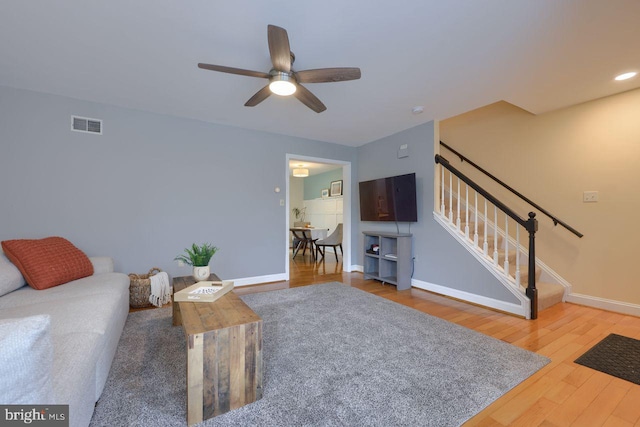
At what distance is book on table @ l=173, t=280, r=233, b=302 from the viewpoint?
1.73 metres

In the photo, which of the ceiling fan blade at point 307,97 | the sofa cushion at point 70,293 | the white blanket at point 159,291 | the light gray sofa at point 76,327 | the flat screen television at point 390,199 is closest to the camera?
the light gray sofa at point 76,327

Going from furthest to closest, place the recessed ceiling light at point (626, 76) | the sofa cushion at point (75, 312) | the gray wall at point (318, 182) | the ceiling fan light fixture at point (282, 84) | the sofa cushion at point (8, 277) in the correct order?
1. the gray wall at point (318, 182)
2. the recessed ceiling light at point (626, 76)
3. the ceiling fan light fixture at point (282, 84)
4. the sofa cushion at point (8, 277)
5. the sofa cushion at point (75, 312)

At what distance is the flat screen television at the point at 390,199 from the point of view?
3850mm

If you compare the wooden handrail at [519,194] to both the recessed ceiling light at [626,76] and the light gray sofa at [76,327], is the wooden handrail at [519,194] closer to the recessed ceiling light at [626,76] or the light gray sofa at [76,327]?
the recessed ceiling light at [626,76]

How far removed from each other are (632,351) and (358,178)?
153 inches

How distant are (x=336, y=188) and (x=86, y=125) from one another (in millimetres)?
5581

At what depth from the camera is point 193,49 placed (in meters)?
2.12

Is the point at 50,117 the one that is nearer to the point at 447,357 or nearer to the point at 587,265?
the point at 447,357

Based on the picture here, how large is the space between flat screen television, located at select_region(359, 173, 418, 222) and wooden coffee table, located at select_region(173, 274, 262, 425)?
9.80 feet

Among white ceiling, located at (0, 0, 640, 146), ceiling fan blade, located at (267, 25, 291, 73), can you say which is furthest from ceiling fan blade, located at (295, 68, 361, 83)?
white ceiling, located at (0, 0, 640, 146)

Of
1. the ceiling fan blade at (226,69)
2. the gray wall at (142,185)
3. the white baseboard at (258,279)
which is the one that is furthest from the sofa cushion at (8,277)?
the white baseboard at (258,279)

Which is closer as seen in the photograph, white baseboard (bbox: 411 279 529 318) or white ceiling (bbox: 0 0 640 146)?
white ceiling (bbox: 0 0 640 146)

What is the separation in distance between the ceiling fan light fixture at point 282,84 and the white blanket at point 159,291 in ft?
7.99

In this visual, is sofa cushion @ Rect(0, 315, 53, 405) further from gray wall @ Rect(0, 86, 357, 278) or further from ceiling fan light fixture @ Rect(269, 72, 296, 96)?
gray wall @ Rect(0, 86, 357, 278)
